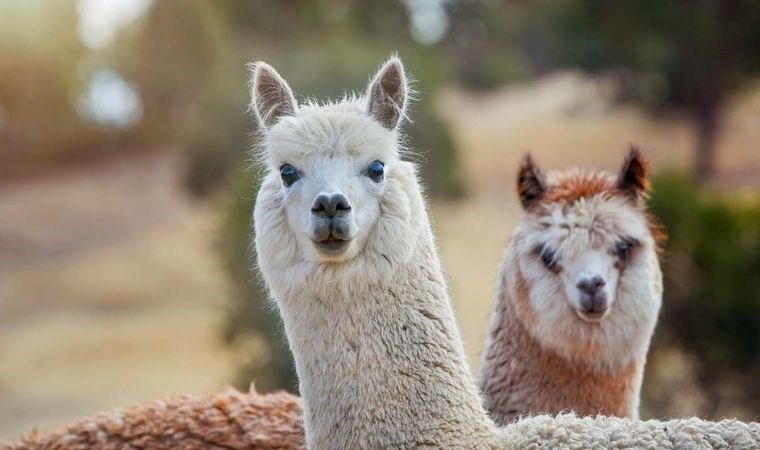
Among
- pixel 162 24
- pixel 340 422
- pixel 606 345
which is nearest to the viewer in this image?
pixel 340 422

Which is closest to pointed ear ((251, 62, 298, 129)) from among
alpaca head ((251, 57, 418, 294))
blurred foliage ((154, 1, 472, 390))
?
alpaca head ((251, 57, 418, 294))

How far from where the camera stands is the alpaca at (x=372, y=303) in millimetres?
3934

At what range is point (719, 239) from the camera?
46.6ft

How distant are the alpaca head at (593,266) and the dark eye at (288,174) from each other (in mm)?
1682

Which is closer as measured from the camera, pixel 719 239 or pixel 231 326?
pixel 719 239

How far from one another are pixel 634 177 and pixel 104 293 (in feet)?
86.0

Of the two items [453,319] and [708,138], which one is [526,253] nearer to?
[453,319]

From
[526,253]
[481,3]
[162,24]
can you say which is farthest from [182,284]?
[526,253]

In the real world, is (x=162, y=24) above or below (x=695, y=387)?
above

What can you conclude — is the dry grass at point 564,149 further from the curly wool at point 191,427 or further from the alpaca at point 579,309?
the curly wool at point 191,427

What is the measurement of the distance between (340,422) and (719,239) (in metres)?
11.2

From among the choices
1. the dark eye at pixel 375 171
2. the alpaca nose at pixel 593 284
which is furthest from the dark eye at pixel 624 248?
the dark eye at pixel 375 171

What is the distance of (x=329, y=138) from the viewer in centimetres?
413

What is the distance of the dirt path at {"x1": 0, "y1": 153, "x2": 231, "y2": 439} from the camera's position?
77.8 feet
